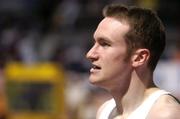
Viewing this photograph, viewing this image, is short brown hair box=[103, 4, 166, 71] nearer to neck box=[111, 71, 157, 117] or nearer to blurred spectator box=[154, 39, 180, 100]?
neck box=[111, 71, 157, 117]

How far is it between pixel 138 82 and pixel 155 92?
0.50 feet

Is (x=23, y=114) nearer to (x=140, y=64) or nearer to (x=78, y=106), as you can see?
(x=78, y=106)

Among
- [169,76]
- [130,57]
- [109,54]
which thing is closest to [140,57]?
[130,57]

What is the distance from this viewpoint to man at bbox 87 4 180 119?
5.14m

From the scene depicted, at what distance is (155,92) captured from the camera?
518cm

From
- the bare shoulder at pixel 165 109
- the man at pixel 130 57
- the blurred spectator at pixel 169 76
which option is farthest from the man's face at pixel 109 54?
the blurred spectator at pixel 169 76

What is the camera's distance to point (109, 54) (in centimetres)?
524

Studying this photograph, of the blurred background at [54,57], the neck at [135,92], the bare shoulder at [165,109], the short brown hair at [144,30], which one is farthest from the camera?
the blurred background at [54,57]

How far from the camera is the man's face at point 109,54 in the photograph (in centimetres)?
521

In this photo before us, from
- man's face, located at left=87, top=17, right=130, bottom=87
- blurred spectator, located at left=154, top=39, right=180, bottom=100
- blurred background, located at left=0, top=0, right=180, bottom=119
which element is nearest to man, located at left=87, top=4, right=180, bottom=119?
man's face, located at left=87, top=17, right=130, bottom=87

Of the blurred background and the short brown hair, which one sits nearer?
the short brown hair

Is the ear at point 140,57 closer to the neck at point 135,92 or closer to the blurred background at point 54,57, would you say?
the neck at point 135,92

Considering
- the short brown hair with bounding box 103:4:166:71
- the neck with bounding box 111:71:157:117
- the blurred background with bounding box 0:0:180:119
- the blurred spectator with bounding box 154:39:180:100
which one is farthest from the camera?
the blurred spectator with bounding box 154:39:180:100

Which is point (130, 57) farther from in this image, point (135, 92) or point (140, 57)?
point (135, 92)
